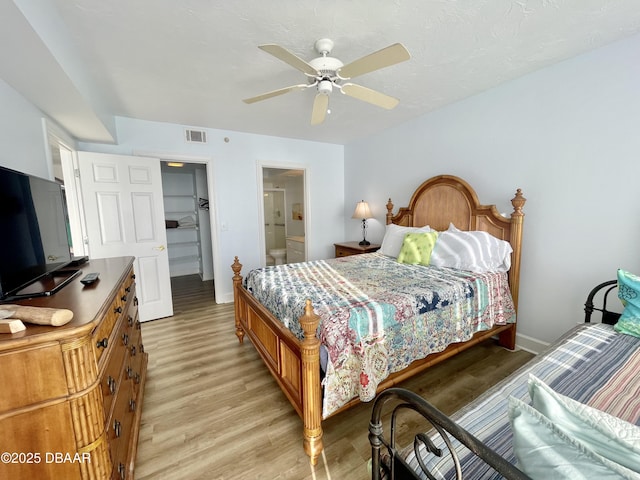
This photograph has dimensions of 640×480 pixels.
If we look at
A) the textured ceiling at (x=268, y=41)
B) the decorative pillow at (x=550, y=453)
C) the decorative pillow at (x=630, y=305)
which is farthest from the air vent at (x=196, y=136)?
the decorative pillow at (x=630, y=305)

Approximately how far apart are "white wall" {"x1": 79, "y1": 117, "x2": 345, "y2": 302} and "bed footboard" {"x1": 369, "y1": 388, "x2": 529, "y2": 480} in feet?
11.6

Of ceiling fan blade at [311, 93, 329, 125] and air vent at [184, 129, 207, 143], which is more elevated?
air vent at [184, 129, 207, 143]

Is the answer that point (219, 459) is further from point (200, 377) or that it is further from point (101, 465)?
point (200, 377)

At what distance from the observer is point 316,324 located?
4.72 ft

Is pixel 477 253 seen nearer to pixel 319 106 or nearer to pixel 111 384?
pixel 319 106

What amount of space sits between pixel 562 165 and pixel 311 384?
2.73 m

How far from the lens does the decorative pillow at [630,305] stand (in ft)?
5.22

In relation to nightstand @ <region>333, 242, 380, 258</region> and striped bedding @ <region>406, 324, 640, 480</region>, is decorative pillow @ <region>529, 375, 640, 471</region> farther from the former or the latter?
nightstand @ <region>333, 242, 380, 258</region>

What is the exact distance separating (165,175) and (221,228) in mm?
2585

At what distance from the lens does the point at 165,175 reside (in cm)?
550

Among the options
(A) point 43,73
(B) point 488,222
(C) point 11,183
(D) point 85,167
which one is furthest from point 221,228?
(B) point 488,222

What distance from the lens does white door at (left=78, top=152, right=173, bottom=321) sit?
119 inches

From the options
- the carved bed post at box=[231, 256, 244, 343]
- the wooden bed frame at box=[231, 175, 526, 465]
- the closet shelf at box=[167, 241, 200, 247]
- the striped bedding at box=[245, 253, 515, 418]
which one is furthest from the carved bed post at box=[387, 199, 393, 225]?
the closet shelf at box=[167, 241, 200, 247]

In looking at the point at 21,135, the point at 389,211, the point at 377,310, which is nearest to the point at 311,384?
the point at 377,310
